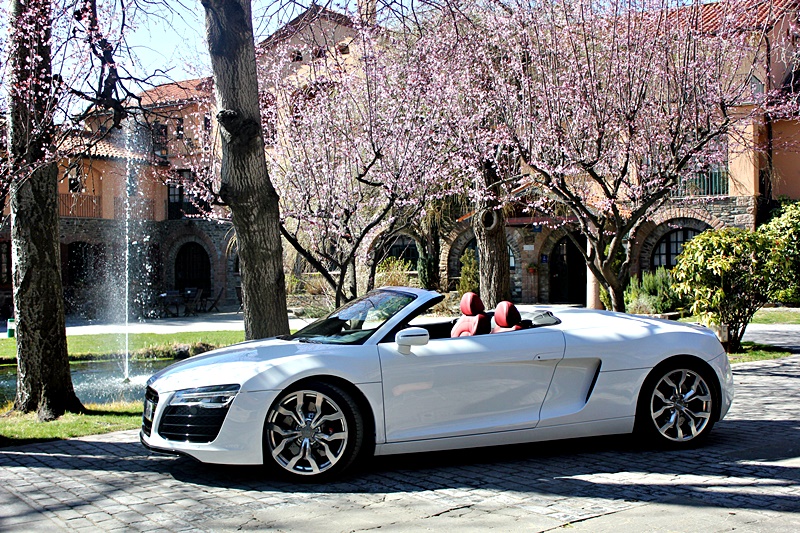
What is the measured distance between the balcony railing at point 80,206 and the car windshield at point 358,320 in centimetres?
3430

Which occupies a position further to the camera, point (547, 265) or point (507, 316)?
point (547, 265)

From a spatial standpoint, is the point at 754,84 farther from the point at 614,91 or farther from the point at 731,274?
the point at 614,91

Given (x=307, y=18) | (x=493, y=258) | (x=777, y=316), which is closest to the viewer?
(x=307, y=18)

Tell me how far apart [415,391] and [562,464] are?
129 centimetres

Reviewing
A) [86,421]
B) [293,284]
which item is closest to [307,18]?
[86,421]

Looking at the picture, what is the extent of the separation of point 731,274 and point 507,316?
321 inches

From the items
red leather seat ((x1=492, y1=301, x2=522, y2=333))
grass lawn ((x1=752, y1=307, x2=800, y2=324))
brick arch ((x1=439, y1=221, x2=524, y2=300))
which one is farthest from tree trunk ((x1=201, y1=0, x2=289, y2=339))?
brick arch ((x1=439, y1=221, x2=524, y2=300))

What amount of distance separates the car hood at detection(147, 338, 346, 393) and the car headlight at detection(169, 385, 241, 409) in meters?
0.04

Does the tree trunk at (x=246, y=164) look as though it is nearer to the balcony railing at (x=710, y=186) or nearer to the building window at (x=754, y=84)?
the building window at (x=754, y=84)

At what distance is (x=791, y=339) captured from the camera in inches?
639

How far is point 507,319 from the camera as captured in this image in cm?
654

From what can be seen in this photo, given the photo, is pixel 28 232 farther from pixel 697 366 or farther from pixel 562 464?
pixel 697 366

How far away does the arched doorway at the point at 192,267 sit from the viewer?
42.6 m

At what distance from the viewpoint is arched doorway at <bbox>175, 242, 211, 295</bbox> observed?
42.6 m
